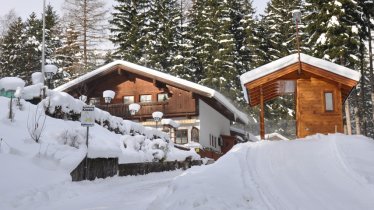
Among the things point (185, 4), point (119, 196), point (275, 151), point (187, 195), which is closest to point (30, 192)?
point (119, 196)

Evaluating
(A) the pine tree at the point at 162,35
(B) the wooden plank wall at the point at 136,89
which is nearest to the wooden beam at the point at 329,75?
(B) the wooden plank wall at the point at 136,89

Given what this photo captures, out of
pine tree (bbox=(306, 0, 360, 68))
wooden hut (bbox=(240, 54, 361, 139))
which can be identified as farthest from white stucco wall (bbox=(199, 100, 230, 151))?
wooden hut (bbox=(240, 54, 361, 139))

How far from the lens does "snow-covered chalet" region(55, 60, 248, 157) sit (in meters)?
27.4

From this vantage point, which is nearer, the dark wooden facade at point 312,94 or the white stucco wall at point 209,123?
the dark wooden facade at point 312,94

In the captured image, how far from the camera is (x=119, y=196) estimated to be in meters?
7.51

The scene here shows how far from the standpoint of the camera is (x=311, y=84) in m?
18.6

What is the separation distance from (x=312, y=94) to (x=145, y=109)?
546 inches

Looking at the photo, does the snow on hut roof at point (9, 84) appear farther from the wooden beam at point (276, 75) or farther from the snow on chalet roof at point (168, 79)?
the snow on chalet roof at point (168, 79)

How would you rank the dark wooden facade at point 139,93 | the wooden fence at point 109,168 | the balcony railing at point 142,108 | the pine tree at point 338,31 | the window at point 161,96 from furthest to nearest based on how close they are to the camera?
the window at point 161,96 < the balcony railing at point 142,108 < the dark wooden facade at point 139,93 < the pine tree at point 338,31 < the wooden fence at point 109,168

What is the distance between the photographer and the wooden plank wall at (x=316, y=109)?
18281 millimetres

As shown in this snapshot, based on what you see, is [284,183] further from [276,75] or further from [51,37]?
[51,37]

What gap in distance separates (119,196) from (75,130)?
3106 millimetres

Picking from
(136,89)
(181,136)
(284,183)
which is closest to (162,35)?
(136,89)

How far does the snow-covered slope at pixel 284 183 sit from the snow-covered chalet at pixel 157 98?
1538 centimetres
